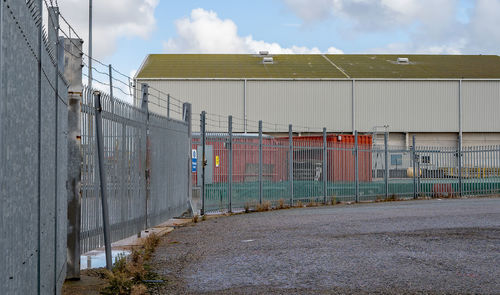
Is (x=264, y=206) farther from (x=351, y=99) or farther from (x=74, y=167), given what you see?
(x=351, y=99)

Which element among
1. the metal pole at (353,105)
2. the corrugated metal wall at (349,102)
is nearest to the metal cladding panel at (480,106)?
the corrugated metal wall at (349,102)

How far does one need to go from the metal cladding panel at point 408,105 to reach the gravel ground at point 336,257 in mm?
29343

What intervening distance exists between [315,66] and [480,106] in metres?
10.9

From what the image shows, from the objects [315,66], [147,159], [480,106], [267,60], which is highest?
[267,60]

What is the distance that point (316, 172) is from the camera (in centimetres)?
2066

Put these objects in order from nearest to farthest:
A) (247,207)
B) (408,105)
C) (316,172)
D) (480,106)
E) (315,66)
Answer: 1. (247,207)
2. (316,172)
3. (408,105)
4. (480,106)
5. (315,66)

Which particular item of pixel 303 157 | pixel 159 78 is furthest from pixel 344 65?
pixel 303 157

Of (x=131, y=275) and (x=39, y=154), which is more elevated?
(x=39, y=154)

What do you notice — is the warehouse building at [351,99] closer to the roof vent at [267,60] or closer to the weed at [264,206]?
the roof vent at [267,60]

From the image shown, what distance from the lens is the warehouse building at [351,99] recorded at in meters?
42.5

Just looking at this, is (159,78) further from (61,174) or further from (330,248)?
(61,174)

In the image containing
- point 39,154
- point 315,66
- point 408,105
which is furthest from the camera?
Result: point 315,66

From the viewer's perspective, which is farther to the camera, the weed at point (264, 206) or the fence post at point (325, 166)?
the fence post at point (325, 166)

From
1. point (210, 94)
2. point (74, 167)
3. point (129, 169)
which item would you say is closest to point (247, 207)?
point (129, 169)
